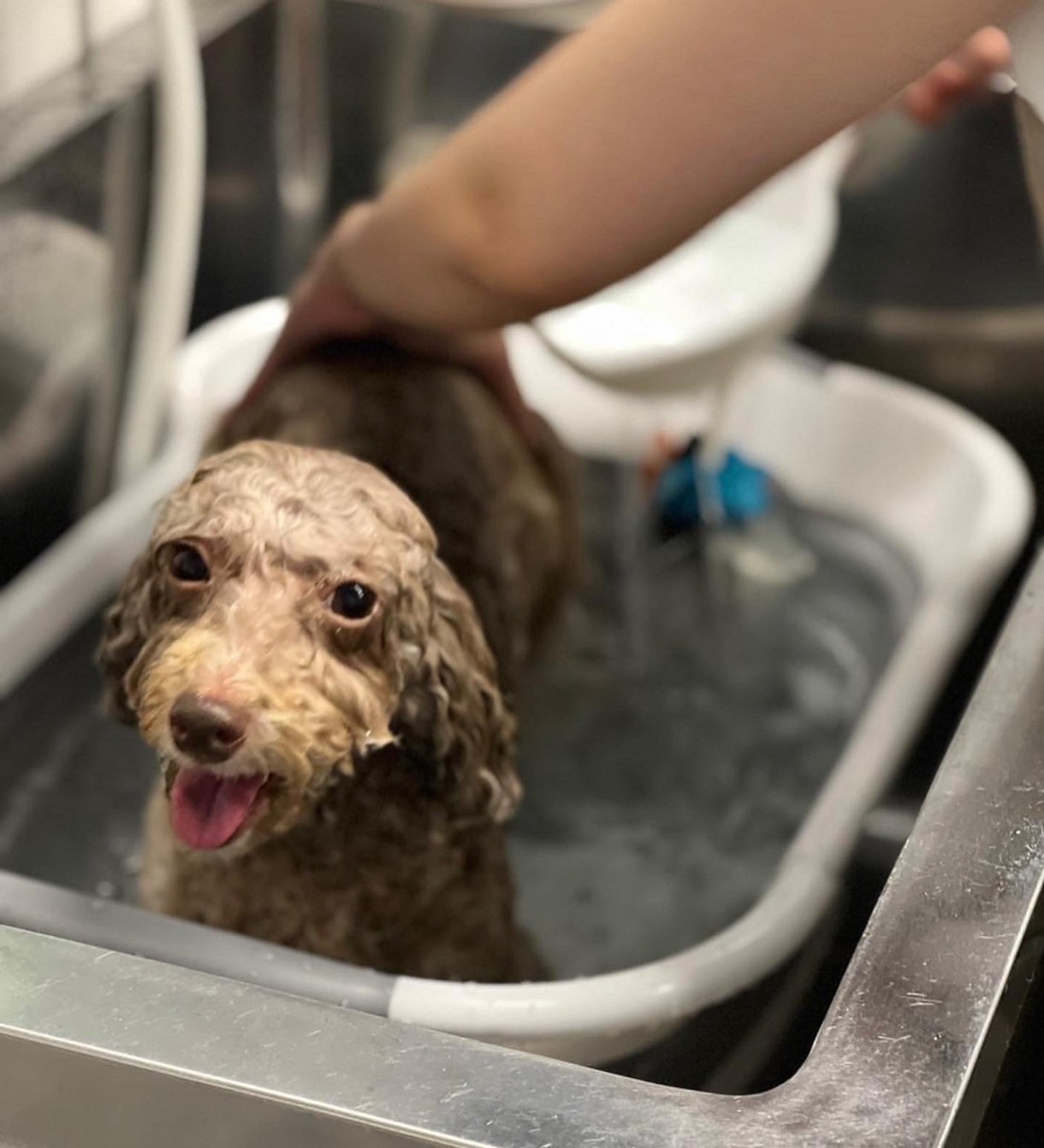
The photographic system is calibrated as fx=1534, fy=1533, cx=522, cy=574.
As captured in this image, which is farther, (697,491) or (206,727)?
(697,491)

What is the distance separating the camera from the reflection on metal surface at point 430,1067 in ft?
1.94

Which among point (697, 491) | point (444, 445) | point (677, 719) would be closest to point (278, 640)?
point (444, 445)

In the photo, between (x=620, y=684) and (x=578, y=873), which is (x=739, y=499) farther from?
(x=578, y=873)

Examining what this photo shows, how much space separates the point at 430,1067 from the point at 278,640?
0.22 meters

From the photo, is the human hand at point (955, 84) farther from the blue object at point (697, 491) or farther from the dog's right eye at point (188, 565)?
the dog's right eye at point (188, 565)

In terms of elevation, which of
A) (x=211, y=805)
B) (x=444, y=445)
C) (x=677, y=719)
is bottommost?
(x=677, y=719)

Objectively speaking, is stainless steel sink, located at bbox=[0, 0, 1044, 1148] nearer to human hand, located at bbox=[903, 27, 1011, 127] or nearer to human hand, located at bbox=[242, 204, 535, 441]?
human hand, located at bbox=[242, 204, 535, 441]

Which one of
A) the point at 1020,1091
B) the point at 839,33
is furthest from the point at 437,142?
the point at 1020,1091

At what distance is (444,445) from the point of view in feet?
3.94

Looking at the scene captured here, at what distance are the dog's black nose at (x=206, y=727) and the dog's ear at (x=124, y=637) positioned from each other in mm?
147

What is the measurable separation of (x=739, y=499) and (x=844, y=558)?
14 centimetres

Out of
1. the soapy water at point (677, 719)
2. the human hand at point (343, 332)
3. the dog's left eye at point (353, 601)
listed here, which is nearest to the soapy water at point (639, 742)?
the soapy water at point (677, 719)

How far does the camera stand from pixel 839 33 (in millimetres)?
759

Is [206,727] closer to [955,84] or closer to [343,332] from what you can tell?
[343,332]
